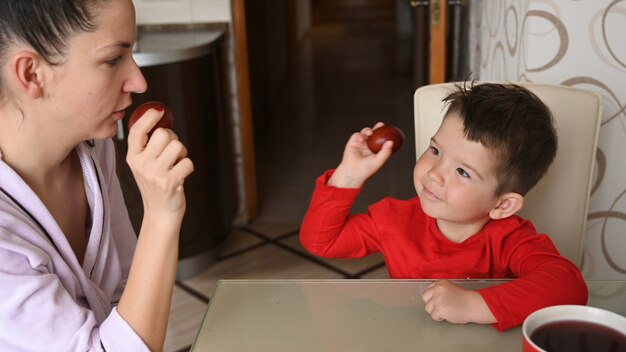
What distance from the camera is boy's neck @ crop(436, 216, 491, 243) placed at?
4.16 ft

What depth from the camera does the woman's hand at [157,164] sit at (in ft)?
3.16

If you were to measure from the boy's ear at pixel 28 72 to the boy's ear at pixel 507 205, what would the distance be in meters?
0.75

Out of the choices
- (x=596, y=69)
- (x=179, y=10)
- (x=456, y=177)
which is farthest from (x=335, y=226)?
(x=179, y=10)

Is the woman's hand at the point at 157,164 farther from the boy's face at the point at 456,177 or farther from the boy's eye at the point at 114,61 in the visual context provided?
the boy's face at the point at 456,177

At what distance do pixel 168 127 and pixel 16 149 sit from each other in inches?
8.8

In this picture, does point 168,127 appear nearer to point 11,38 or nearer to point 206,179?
point 11,38

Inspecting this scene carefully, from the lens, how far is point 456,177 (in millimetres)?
1188

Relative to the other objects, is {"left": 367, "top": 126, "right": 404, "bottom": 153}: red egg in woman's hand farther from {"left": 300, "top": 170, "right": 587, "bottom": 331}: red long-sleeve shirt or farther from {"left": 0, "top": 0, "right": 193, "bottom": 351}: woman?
{"left": 0, "top": 0, "right": 193, "bottom": 351}: woman

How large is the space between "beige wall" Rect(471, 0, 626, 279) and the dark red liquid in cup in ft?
3.12

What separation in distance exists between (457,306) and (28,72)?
2.15ft

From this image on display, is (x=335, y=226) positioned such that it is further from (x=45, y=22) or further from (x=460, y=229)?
(x=45, y=22)

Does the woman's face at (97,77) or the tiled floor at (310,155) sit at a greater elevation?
the woman's face at (97,77)

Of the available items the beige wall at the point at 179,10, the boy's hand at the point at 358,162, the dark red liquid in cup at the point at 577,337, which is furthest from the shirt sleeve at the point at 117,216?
the beige wall at the point at 179,10

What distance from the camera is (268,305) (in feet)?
3.42
